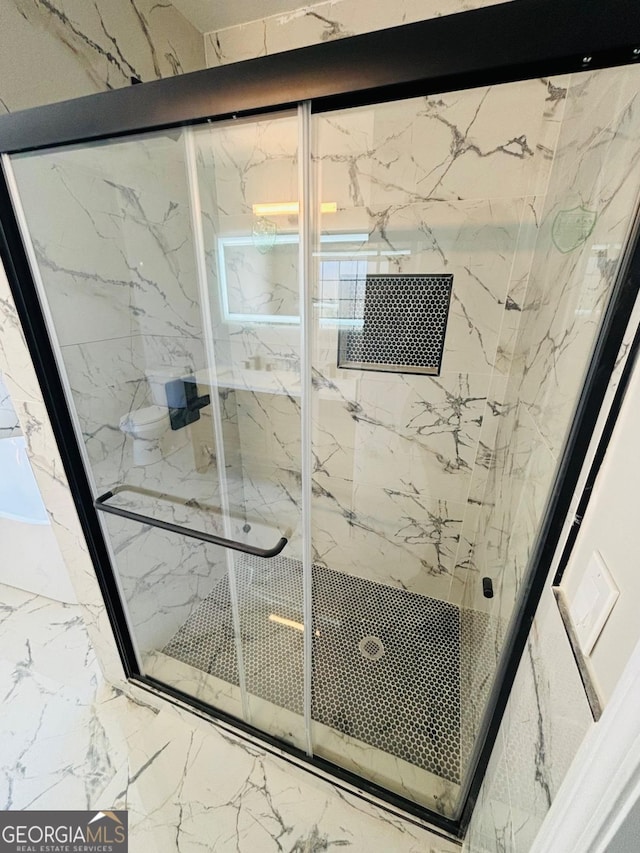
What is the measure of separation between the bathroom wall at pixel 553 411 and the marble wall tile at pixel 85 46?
1425 millimetres

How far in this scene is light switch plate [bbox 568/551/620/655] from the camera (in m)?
0.49

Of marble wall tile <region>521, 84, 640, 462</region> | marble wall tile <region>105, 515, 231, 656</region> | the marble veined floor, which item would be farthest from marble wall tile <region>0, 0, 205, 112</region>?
the marble veined floor

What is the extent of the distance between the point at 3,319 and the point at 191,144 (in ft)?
2.29

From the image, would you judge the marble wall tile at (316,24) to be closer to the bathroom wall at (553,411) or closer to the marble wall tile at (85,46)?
the marble wall tile at (85,46)

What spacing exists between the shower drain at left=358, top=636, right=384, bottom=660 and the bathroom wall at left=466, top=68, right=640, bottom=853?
0.59m

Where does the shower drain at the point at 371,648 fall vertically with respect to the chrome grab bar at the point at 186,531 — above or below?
below

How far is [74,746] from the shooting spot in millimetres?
1337

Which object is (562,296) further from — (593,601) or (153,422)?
(153,422)

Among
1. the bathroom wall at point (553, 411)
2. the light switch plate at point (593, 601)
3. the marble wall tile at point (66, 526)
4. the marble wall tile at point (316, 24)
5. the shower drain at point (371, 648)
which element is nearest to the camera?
the light switch plate at point (593, 601)

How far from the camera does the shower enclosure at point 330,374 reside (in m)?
0.89

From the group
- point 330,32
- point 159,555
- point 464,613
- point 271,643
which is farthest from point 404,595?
point 330,32

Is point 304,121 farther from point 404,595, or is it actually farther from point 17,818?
point 17,818

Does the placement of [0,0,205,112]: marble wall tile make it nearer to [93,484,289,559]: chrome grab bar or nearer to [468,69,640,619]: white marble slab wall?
[93,484,289,559]: chrome grab bar

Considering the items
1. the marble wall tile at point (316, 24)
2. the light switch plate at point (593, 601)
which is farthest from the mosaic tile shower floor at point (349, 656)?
the marble wall tile at point (316, 24)
